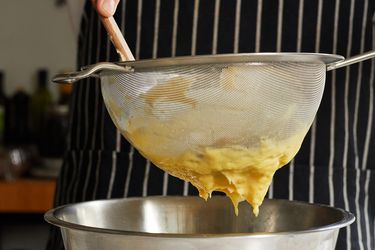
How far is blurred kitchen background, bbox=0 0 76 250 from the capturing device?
2.67 metres

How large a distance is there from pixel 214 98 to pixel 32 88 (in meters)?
2.09

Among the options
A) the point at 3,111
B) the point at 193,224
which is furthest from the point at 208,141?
the point at 3,111

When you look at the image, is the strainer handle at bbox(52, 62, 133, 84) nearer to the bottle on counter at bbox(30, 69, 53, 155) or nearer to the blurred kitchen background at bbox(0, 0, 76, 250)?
the blurred kitchen background at bbox(0, 0, 76, 250)

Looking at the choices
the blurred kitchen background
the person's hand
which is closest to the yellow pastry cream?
the person's hand

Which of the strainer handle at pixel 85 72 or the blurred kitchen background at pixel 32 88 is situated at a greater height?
the strainer handle at pixel 85 72

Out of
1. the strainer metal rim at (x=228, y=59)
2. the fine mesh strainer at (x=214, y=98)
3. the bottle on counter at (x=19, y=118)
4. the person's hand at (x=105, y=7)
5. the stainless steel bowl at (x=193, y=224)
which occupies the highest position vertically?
the person's hand at (x=105, y=7)

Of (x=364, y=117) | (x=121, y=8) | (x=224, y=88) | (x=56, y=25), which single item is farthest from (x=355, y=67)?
(x=56, y=25)

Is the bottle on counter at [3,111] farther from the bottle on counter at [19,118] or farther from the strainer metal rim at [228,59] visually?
the strainer metal rim at [228,59]

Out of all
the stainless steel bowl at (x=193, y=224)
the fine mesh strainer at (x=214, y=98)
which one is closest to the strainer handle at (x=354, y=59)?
the fine mesh strainer at (x=214, y=98)

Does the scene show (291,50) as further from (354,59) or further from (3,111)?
(3,111)

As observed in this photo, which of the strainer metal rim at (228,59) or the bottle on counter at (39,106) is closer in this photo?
the strainer metal rim at (228,59)

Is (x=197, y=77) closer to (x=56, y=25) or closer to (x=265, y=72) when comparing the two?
(x=265, y=72)

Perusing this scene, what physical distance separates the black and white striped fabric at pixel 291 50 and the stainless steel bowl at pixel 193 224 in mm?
285

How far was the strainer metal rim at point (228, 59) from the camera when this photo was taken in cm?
73
